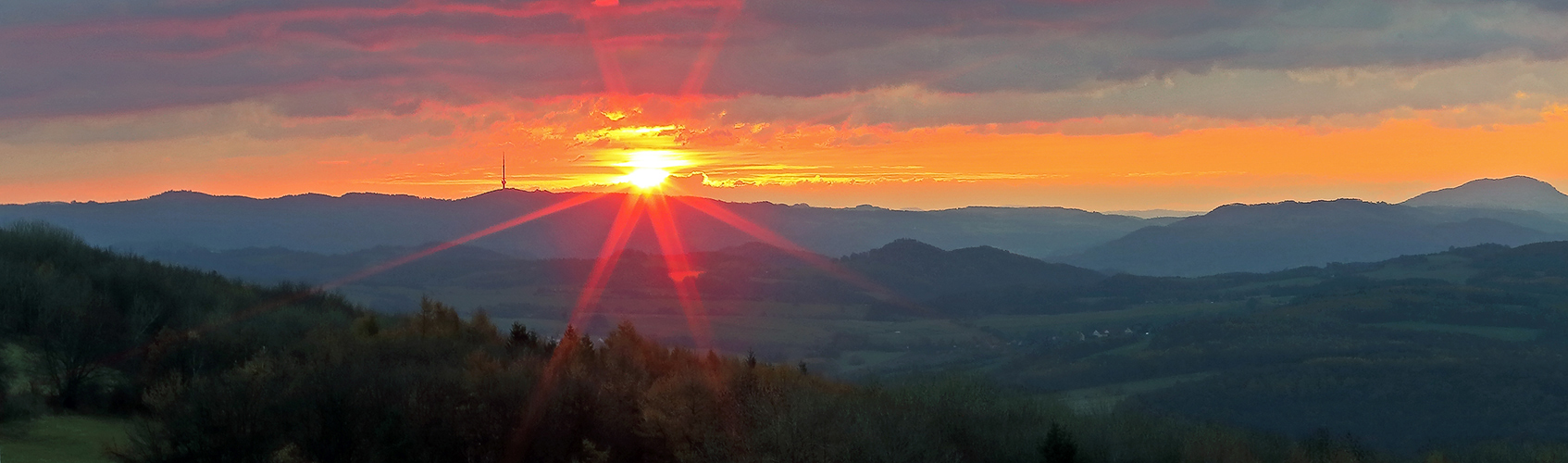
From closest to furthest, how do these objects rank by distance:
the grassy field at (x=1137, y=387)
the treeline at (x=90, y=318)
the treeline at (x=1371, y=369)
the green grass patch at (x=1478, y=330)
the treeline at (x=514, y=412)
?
the treeline at (x=514, y=412) < the treeline at (x=90, y=318) < the treeline at (x=1371, y=369) < the grassy field at (x=1137, y=387) < the green grass patch at (x=1478, y=330)

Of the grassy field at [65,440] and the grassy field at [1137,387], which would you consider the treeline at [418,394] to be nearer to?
the grassy field at [65,440]

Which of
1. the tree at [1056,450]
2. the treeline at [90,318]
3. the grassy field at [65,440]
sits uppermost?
the treeline at [90,318]

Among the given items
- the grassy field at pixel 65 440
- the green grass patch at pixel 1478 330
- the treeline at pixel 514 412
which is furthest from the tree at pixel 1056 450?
the green grass patch at pixel 1478 330

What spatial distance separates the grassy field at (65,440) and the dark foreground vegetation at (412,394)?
644mm

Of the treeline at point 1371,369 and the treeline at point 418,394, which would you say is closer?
the treeline at point 418,394

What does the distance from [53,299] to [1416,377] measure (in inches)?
5457

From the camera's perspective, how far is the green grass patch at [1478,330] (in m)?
169

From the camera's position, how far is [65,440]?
2823 centimetres

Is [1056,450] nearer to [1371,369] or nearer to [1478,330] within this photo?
[1371,369]

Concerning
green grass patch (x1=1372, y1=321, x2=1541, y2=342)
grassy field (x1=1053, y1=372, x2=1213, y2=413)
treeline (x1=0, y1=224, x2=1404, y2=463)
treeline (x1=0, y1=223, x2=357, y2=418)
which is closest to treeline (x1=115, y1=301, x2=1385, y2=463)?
treeline (x1=0, y1=224, x2=1404, y2=463)

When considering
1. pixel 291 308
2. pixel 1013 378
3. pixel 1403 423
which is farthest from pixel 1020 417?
pixel 1013 378

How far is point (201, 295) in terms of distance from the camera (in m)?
47.8

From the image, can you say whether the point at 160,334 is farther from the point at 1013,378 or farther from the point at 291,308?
the point at 1013,378

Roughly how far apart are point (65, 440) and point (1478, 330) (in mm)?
190750
